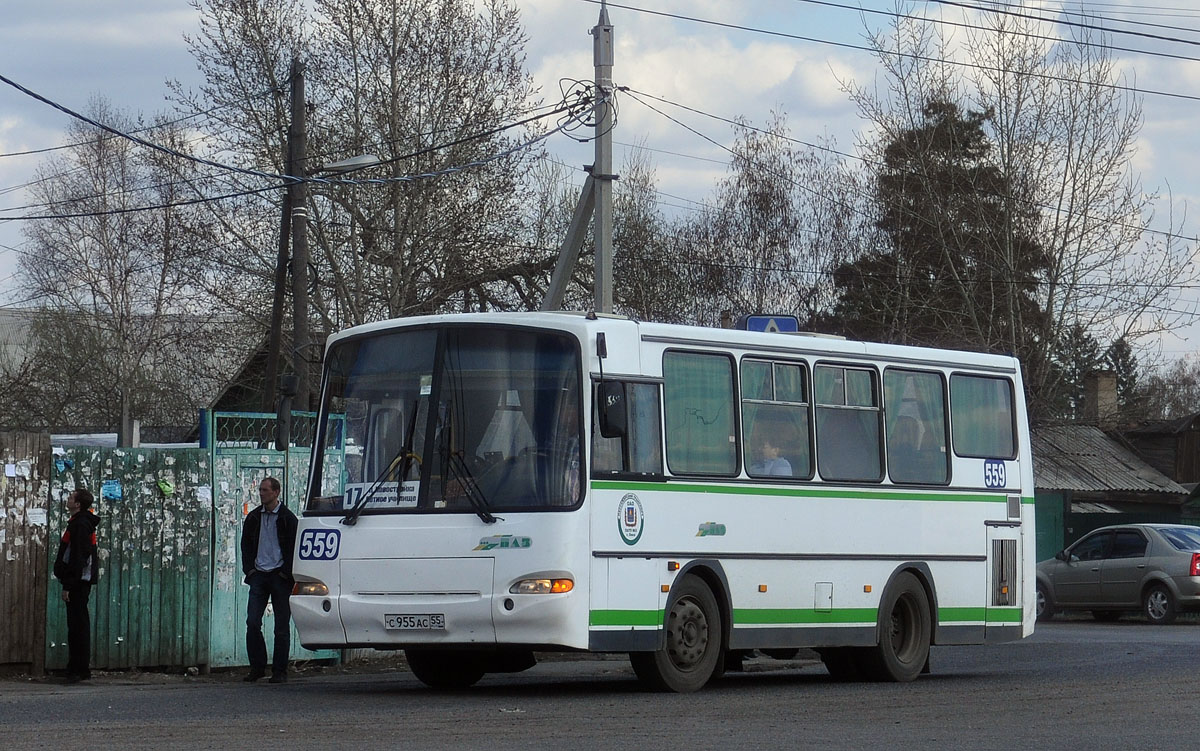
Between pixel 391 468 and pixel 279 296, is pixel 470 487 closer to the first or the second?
pixel 391 468

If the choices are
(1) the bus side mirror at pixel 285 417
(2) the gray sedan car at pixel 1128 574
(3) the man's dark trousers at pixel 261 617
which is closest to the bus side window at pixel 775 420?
(3) the man's dark trousers at pixel 261 617

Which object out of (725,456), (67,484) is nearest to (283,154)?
(67,484)

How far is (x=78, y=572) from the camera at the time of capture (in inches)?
565

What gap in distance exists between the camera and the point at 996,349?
39.6 meters

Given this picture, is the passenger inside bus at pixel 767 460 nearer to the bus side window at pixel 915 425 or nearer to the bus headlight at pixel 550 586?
the bus side window at pixel 915 425

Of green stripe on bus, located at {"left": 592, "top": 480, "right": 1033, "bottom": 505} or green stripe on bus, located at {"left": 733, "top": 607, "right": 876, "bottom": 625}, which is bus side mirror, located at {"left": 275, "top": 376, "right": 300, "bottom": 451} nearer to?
green stripe on bus, located at {"left": 592, "top": 480, "right": 1033, "bottom": 505}

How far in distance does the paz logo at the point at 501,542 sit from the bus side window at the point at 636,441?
0.73m

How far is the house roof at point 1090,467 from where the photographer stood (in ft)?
156

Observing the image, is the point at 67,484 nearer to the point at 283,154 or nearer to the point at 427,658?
the point at 427,658

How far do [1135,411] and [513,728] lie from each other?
1287 inches

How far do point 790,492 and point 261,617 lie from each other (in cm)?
451

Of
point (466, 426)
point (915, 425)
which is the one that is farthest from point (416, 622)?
point (915, 425)

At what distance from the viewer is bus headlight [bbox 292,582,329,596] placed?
1295cm

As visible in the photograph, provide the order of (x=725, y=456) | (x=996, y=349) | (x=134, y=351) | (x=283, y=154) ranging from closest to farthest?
(x=725, y=456)
(x=283, y=154)
(x=996, y=349)
(x=134, y=351)
